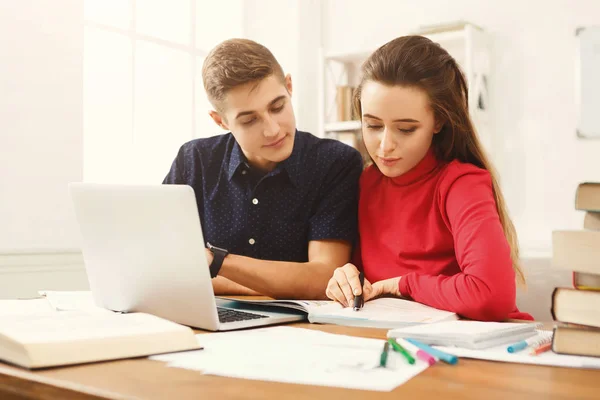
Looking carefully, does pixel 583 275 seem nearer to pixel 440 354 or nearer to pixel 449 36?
pixel 440 354

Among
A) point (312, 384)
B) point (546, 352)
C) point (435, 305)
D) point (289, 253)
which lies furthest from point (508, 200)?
point (312, 384)

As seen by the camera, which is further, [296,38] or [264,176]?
[296,38]

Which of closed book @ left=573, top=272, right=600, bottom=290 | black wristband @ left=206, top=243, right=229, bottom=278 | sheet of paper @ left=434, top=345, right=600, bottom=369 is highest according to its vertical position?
closed book @ left=573, top=272, right=600, bottom=290

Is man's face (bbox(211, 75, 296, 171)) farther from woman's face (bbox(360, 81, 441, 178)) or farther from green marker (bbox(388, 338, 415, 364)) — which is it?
green marker (bbox(388, 338, 415, 364))

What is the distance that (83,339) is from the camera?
2.53ft

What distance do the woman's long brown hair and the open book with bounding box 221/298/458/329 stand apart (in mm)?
377

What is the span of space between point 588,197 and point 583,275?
0.08 meters

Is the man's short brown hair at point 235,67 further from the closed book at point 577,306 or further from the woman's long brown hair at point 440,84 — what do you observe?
the closed book at point 577,306

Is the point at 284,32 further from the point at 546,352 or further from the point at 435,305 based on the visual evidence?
the point at 546,352

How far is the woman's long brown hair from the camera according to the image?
140 centimetres

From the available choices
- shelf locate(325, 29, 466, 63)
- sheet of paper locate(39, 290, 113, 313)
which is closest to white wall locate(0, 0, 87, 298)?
sheet of paper locate(39, 290, 113, 313)

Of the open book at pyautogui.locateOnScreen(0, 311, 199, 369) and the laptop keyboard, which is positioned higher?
the open book at pyautogui.locateOnScreen(0, 311, 199, 369)

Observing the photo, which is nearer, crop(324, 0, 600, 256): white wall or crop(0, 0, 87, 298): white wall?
crop(0, 0, 87, 298): white wall

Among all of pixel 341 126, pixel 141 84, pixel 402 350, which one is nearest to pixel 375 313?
pixel 402 350
